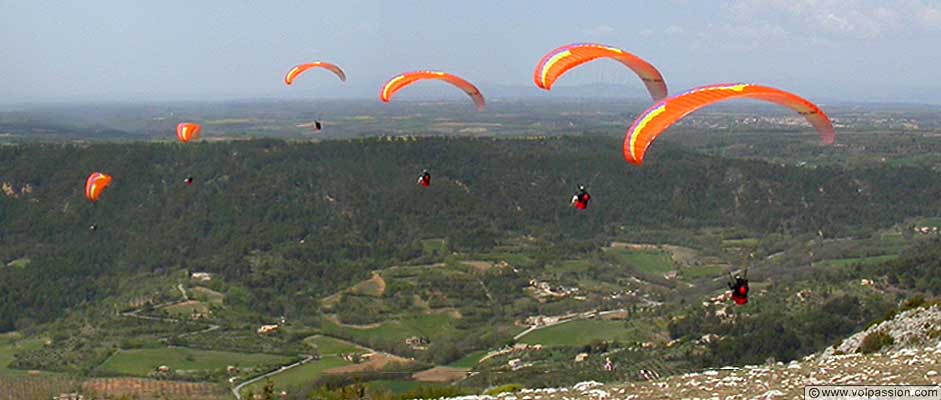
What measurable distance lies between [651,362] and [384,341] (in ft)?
88.4

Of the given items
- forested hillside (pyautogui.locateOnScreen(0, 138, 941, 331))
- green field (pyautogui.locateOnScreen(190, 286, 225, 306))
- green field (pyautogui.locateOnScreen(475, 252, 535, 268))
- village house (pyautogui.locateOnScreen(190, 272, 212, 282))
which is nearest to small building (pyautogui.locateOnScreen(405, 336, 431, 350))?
forested hillside (pyautogui.locateOnScreen(0, 138, 941, 331))

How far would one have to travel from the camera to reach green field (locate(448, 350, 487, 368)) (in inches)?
2117

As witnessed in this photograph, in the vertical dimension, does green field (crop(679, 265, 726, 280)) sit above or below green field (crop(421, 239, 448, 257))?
below

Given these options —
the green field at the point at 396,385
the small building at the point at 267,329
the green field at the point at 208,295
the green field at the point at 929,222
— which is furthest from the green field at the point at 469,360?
the green field at the point at 929,222

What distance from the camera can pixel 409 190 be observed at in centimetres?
11119

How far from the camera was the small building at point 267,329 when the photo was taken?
6646 centimetres

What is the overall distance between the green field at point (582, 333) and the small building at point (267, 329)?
2228 centimetres

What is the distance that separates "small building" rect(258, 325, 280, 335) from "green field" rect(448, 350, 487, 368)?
19.6 meters

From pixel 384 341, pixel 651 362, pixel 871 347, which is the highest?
pixel 871 347

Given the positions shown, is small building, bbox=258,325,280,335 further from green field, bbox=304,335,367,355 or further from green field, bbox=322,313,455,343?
green field, bbox=322,313,455,343

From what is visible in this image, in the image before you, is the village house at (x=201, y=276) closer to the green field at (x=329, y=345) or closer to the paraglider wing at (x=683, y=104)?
the green field at (x=329, y=345)

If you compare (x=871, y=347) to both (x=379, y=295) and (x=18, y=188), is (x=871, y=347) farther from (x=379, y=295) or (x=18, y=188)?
(x=18, y=188)

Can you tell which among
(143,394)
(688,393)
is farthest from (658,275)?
(688,393)

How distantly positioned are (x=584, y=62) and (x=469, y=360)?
3700 cm
